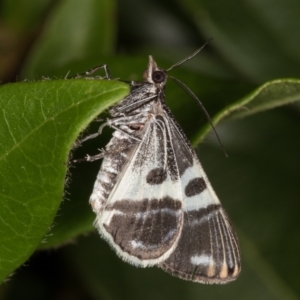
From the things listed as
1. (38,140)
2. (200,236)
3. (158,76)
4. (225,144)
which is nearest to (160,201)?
(200,236)

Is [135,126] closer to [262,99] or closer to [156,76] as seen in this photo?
[156,76]

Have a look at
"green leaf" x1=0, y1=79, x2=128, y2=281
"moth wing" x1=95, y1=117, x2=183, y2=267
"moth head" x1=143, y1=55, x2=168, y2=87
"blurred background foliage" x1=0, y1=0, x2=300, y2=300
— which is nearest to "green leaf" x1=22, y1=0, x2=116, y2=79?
"blurred background foliage" x1=0, y1=0, x2=300, y2=300

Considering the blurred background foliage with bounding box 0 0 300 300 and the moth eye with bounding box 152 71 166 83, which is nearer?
the moth eye with bounding box 152 71 166 83

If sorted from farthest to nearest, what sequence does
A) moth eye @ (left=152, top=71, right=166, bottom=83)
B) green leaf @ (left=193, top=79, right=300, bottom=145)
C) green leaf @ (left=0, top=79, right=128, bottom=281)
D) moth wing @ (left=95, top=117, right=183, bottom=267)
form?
moth eye @ (left=152, top=71, right=166, bottom=83) < moth wing @ (left=95, top=117, right=183, bottom=267) < green leaf @ (left=193, top=79, right=300, bottom=145) < green leaf @ (left=0, top=79, right=128, bottom=281)

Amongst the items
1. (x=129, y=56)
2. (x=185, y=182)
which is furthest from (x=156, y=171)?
(x=129, y=56)

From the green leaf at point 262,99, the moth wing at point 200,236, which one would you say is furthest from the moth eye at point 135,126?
the green leaf at point 262,99

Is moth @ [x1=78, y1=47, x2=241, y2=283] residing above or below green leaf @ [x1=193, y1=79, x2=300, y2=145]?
below

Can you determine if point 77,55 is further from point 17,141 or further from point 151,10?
point 17,141

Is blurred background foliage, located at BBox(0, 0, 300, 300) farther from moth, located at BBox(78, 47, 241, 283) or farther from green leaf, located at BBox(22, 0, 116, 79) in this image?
moth, located at BBox(78, 47, 241, 283)
